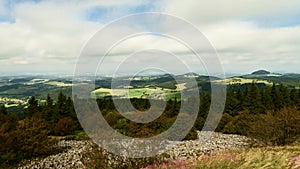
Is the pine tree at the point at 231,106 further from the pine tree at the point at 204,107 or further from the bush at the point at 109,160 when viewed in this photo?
the bush at the point at 109,160

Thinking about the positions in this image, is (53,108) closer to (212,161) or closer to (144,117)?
(144,117)

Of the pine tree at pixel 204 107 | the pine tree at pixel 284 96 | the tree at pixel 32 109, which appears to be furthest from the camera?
the pine tree at pixel 284 96

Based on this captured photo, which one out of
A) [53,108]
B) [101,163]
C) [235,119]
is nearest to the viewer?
[101,163]

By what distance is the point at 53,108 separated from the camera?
64.8m

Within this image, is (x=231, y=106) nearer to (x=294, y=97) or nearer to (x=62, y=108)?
(x=294, y=97)

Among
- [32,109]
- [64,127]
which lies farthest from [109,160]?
[32,109]

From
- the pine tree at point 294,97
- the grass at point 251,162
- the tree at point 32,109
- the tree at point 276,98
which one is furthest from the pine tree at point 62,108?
the pine tree at point 294,97

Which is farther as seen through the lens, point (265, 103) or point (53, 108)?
point (265, 103)

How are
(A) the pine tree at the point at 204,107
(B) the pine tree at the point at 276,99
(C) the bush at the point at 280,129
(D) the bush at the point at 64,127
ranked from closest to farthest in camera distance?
(C) the bush at the point at 280,129, (D) the bush at the point at 64,127, (A) the pine tree at the point at 204,107, (B) the pine tree at the point at 276,99

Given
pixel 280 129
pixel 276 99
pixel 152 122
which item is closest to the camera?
pixel 280 129

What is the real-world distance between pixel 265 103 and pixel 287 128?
33.8m

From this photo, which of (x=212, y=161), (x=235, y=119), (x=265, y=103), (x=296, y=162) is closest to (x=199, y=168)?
(x=212, y=161)

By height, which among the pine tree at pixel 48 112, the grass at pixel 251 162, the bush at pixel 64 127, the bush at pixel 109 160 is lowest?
the bush at pixel 64 127

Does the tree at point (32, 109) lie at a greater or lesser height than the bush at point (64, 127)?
greater
